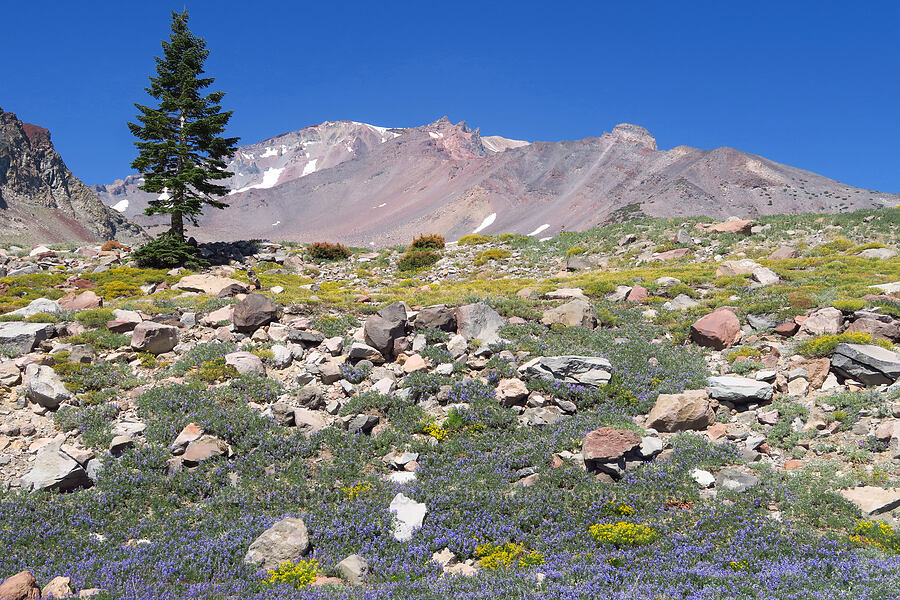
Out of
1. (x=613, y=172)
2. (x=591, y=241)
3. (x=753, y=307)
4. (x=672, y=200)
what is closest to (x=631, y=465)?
(x=753, y=307)

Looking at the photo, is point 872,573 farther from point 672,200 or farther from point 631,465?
point 672,200

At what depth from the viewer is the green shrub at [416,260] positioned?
3291cm

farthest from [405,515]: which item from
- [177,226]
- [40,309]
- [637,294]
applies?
[177,226]

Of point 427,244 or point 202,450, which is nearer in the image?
point 202,450

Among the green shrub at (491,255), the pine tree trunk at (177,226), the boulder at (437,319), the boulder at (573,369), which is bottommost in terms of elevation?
the boulder at (573,369)

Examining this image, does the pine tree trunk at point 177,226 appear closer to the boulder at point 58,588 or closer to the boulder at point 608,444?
the boulder at point 58,588

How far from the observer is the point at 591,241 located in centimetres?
3675

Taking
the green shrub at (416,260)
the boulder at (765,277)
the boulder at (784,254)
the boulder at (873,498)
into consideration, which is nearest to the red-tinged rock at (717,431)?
the boulder at (873,498)

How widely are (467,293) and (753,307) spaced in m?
10.2

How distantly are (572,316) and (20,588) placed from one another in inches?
526

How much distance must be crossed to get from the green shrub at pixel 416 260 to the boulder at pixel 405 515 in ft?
80.6

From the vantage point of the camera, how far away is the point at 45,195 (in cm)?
12712

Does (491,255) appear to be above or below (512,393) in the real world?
above

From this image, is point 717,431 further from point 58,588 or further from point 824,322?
point 58,588
